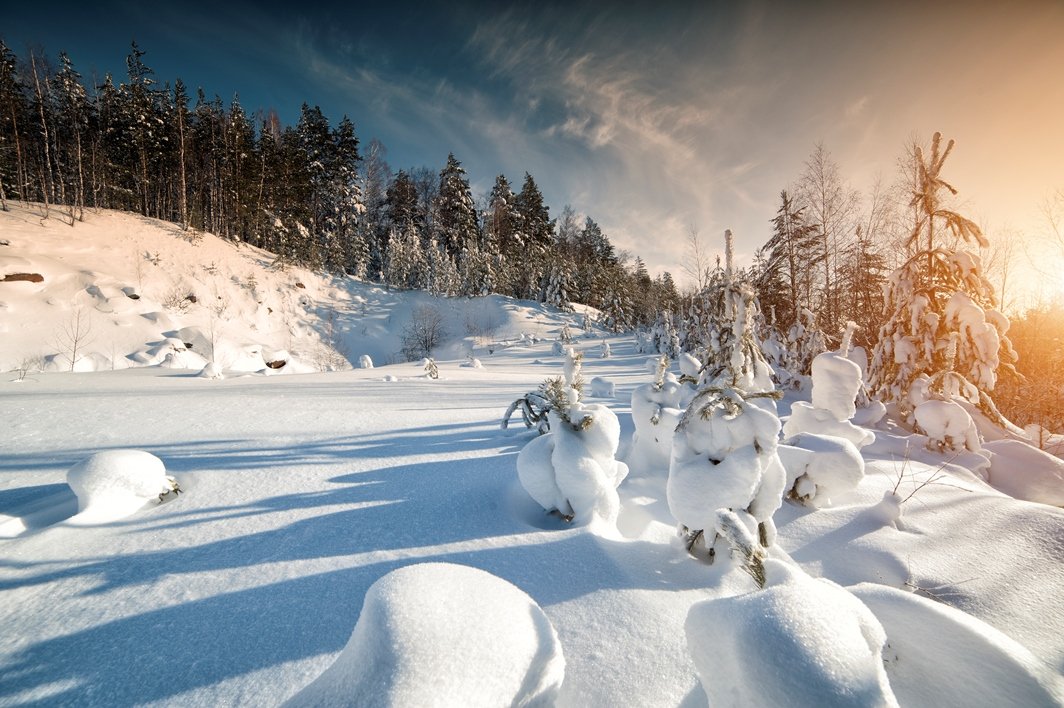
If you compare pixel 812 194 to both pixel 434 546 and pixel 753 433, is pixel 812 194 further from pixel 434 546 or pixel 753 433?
pixel 434 546

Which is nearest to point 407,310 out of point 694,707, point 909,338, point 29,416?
point 29,416

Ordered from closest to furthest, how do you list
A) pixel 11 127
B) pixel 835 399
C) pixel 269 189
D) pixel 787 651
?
pixel 787 651, pixel 835 399, pixel 11 127, pixel 269 189

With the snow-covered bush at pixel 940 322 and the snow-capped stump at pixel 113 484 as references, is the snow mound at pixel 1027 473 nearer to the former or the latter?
the snow-covered bush at pixel 940 322

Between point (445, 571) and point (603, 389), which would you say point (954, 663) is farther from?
point (603, 389)

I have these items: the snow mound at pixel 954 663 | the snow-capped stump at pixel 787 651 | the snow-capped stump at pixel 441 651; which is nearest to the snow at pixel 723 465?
the snow mound at pixel 954 663

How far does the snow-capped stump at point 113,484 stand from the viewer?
2447 millimetres

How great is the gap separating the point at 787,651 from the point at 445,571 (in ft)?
3.72

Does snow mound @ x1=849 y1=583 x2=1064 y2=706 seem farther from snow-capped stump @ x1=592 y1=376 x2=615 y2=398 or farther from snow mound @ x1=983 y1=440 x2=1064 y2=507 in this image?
snow-capped stump @ x1=592 y1=376 x2=615 y2=398

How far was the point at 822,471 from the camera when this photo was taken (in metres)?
3.08

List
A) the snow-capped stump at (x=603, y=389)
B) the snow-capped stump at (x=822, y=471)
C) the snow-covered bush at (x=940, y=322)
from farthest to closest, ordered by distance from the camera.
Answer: the snow-capped stump at (x=603, y=389), the snow-covered bush at (x=940, y=322), the snow-capped stump at (x=822, y=471)

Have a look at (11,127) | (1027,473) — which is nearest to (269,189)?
(11,127)

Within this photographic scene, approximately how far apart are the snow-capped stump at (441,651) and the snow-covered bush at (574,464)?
47.7 inches

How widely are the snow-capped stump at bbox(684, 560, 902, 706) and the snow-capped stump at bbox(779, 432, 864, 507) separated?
2166mm

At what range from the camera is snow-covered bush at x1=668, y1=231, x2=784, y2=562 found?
212 cm
